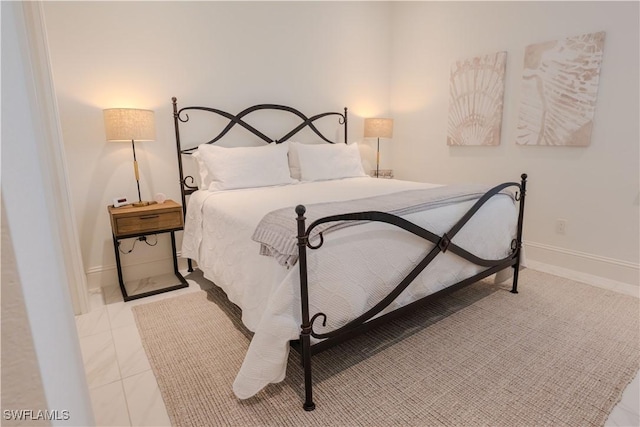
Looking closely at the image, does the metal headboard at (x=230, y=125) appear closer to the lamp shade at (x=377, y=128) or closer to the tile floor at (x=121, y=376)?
the lamp shade at (x=377, y=128)

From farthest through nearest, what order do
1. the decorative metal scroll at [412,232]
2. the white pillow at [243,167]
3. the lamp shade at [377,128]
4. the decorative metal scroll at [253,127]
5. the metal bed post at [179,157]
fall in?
1. the lamp shade at [377,128]
2. the decorative metal scroll at [253,127]
3. the metal bed post at [179,157]
4. the white pillow at [243,167]
5. the decorative metal scroll at [412,232]

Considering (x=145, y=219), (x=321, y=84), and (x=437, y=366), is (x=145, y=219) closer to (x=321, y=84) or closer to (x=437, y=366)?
(x=437, y=366)

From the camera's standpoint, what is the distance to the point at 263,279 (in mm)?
1737

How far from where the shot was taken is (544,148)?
3119mm

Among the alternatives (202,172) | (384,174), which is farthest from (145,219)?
(384,174)

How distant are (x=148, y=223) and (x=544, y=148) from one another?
3298 mm

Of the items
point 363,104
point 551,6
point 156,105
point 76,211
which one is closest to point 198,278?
point 76,211

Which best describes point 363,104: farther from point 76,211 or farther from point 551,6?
point 76,211

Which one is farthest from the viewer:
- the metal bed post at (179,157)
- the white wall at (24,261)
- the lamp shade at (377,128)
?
the lamp shade at (377,128)

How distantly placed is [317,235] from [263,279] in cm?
40

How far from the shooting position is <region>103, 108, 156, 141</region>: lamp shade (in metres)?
2.53

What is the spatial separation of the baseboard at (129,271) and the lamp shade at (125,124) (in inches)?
42.4

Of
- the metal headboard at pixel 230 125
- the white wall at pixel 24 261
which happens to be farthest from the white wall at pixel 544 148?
the white wall at pixel 24 261

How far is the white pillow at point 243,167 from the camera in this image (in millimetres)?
2869
